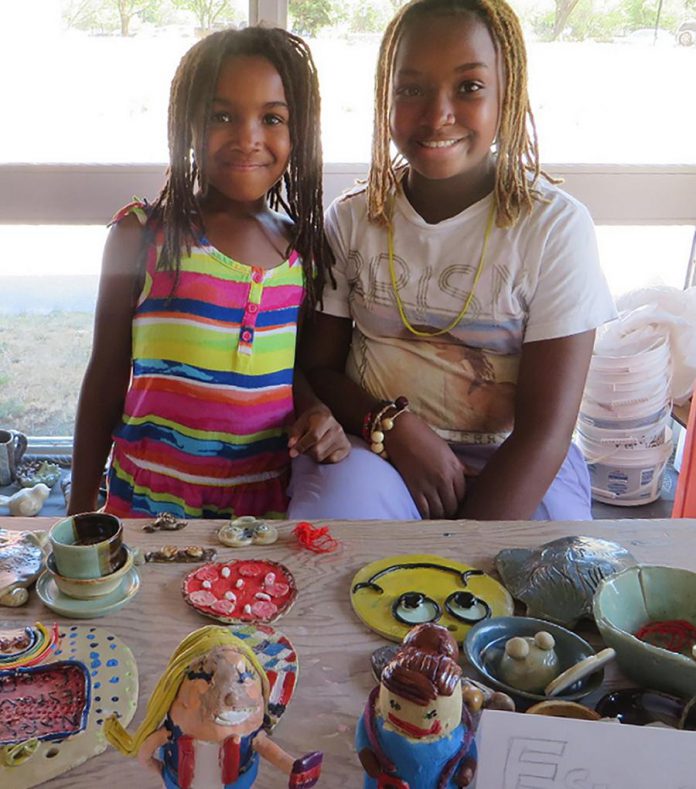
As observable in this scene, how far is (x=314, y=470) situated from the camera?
1159 mm

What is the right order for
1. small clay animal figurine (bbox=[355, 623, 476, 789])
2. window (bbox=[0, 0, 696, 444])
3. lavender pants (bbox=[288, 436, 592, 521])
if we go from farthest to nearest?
window (bbox=[0, 0, 696, 444]) → lavender pants (bbox=[288, 436, 592, 521]) → small clay animal figurine (bbox=[355, 623, 476, 789])

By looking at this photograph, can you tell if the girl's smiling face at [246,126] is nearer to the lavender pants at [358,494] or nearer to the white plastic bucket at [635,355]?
the lavender pants at [358,494]

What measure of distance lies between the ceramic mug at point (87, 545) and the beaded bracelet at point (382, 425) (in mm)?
483

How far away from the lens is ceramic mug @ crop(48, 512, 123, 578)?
2.57 ft

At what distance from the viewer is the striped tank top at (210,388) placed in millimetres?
1226

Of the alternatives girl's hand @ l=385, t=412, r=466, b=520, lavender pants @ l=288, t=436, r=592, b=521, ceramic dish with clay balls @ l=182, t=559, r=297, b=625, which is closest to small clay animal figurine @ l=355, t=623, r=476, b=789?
ceramic dish with clay balls @ l=182, t=559, r=297, b=625

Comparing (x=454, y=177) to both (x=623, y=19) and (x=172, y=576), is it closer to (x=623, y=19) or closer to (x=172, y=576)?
(x=172, y=576)

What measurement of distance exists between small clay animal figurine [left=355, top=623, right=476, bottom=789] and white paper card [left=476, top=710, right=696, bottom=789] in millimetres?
18

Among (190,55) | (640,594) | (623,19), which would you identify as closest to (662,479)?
(623,19)

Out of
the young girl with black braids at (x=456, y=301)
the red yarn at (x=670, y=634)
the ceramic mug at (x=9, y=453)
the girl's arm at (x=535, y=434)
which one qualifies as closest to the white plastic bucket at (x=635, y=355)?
the young girl with black braids at (x=456, y=301)

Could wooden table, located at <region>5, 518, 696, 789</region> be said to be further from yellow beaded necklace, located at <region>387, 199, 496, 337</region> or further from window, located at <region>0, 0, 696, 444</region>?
window, located at <region>0, 0, 696, 444</region>

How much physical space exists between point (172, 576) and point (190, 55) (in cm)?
76

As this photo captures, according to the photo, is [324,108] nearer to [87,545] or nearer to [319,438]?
[319,438]

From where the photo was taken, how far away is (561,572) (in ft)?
2.72
